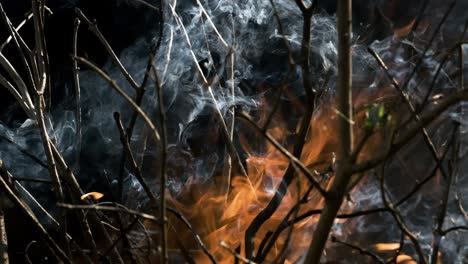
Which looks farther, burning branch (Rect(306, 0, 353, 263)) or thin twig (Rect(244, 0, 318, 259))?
thin twig (Rect(244, 0, 318, 259))

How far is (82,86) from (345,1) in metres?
1.65

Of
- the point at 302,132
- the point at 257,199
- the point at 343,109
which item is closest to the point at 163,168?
the point at 343,109

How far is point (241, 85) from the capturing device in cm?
247

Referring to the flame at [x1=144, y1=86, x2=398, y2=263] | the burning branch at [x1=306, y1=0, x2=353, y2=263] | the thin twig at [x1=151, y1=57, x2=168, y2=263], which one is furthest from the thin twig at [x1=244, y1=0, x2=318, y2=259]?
the thin twig at [x1=151, y1=57, x2=168, y2=263]

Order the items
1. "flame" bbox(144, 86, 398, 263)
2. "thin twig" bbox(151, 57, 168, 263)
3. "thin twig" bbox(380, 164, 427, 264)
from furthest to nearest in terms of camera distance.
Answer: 1. "flame" bbox(144, 86, 398, 263)
2. "thin twig" bbox(380, 164, 427, 264)
3. "thin twig" bbox(151, 57, 168, 263)

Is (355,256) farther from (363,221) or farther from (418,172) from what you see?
(418,172)

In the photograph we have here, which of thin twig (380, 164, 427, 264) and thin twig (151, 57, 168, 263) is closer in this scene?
thin twig (151, 57, 168, 263)

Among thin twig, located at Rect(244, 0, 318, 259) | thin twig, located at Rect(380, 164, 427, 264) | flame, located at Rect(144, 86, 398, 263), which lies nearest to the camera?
thin twig, located at Rect(380, 164, 427, 264)

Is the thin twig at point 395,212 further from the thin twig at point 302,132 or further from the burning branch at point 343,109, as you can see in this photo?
the thin twig at point 302,132

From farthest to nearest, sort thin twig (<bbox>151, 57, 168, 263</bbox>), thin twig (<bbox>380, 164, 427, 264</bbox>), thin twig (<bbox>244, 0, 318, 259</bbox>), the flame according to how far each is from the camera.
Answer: the flame, thin twig (<bbox>244, 0, 318, 259</bbox>), thin twig (<bbox>380, 164, 427, 264</bbox>), thin twig (<bbox>151, 57, 168, 263</bbox>)

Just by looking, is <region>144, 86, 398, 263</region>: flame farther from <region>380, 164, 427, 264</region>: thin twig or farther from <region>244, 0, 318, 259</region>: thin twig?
<region>380, 164, 427, 264</region>: thin twig

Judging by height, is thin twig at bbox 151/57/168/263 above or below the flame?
above

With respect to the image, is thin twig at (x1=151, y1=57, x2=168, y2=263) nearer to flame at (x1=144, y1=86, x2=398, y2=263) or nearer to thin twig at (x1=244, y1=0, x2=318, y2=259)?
thin twig at (x1=244, y1=0, x2=318, y2=259)

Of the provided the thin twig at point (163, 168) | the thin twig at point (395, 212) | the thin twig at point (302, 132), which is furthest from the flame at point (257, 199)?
the thin twig at point (163, 168)
